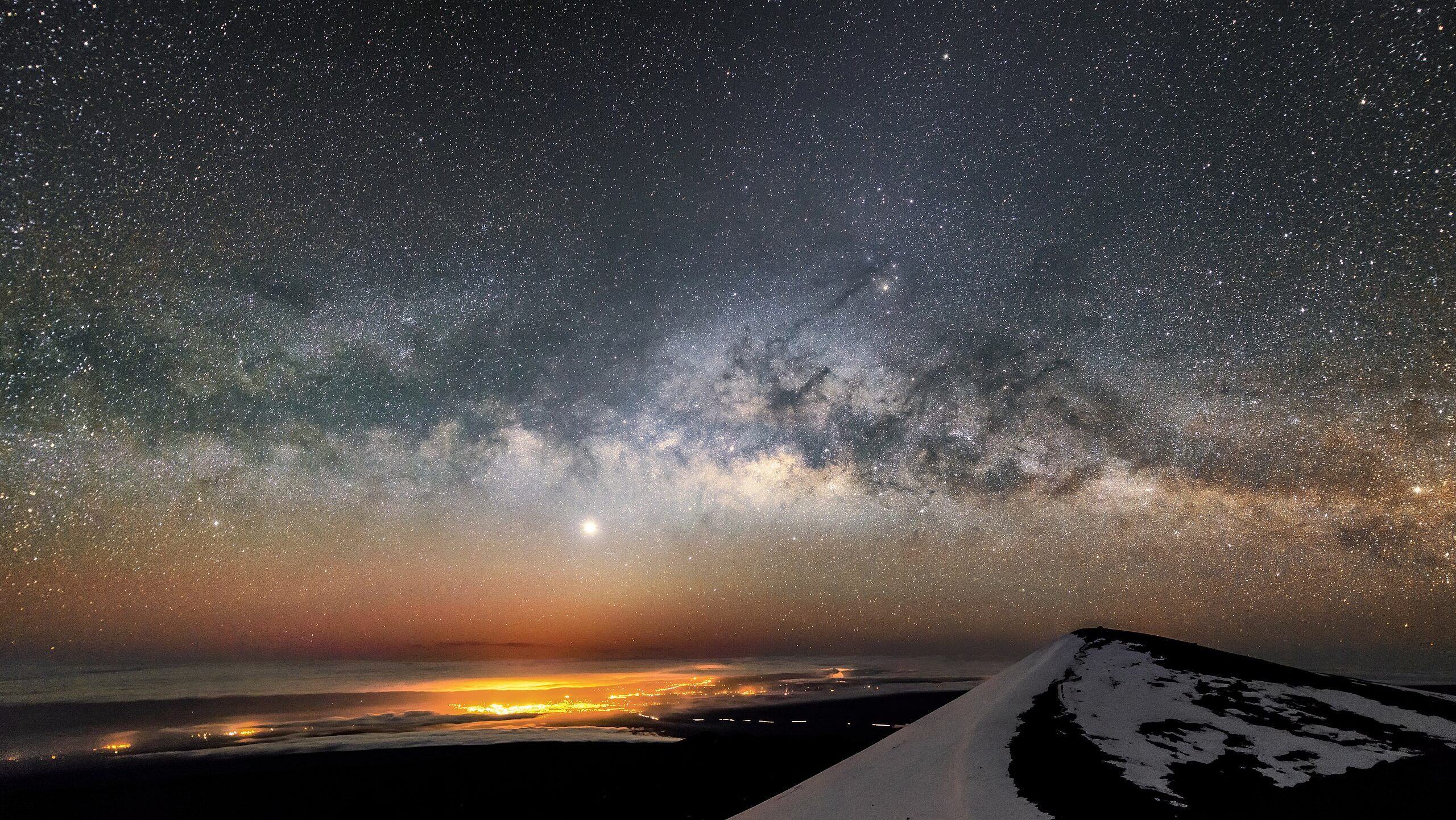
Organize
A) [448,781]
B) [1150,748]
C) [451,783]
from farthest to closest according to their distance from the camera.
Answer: [448,781]
[451,783]
[1150,748]

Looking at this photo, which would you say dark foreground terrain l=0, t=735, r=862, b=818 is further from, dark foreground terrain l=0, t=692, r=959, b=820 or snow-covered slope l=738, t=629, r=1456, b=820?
snow-covered slope l=738, t=629, r=1456, b=820

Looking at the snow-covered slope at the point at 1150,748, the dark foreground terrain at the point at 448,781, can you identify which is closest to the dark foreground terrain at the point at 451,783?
the dark foreground terrain at the point at 448,781

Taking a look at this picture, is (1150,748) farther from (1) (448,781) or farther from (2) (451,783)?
(1) (448,781)

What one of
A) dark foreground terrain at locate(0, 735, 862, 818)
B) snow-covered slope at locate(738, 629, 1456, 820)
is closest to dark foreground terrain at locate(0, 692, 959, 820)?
dark foreground terrain at locate(0, 735, 862, 818)

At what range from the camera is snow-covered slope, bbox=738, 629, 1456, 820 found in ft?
19.7

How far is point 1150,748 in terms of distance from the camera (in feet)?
23.1

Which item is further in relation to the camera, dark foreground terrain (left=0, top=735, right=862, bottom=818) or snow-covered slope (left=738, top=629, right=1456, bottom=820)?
dark foreground terrain (left=0, top=735, right=862, bottom=818)

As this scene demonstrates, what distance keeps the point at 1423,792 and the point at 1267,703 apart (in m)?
2.37

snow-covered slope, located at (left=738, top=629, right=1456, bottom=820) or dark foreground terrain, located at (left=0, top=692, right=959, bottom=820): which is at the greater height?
snow-covered slope, located at (left=738, top=629, right=1456, bottom=820)

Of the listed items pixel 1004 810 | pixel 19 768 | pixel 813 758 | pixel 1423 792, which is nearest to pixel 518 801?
pixel 813 758

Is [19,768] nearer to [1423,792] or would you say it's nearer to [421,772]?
[421,772]

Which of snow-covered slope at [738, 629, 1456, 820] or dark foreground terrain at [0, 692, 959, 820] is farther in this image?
dark foreground terrain at [0, 692, 959, 820]

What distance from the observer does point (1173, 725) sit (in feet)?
24.9

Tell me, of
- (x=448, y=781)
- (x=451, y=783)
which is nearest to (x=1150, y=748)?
(x=451, y=783)
